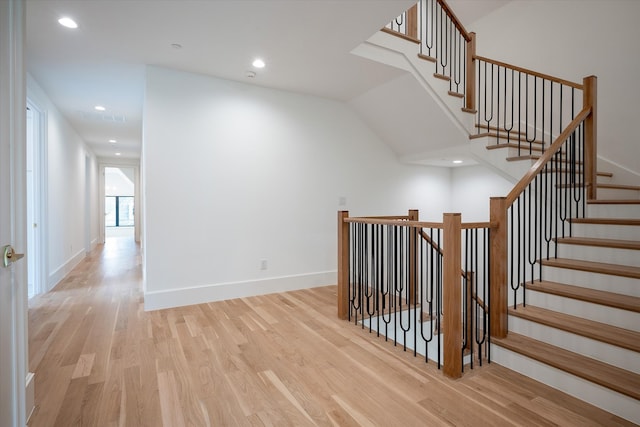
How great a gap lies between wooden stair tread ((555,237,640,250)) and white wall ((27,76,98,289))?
580 centimetres

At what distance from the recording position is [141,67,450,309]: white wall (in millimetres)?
3662

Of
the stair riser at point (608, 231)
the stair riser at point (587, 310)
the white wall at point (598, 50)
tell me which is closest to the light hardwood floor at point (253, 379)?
the stair riser at point (587, 310)

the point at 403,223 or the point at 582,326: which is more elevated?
the point at 403,223

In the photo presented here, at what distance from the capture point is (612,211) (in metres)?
3.02

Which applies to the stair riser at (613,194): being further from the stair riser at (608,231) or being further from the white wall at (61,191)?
the white wall at (61,191)

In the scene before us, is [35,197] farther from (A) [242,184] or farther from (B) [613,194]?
(B) [613,194]

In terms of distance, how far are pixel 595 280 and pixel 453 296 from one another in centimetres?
121

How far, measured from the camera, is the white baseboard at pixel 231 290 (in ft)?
11.9

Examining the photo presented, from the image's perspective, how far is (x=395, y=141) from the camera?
514cm

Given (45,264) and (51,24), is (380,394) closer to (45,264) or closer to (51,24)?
(51,24)

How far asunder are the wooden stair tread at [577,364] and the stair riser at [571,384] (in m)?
0.04

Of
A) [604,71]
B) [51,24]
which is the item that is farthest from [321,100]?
[604,71]

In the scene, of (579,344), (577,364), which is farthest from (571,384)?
(579,344)

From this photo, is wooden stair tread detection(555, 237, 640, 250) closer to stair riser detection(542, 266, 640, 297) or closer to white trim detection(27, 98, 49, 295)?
stair riser detection(542, 266, 640, 297)
